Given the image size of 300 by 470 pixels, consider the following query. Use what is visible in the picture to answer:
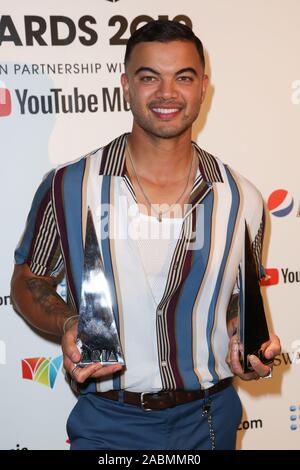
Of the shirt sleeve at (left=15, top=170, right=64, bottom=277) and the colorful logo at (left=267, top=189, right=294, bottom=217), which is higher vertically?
the colorful logo at (left=267, top=189, right=294, bottom=217)

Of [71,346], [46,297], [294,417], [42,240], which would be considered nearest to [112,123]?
[42,240]

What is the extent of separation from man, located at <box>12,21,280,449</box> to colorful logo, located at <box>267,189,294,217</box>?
590mm

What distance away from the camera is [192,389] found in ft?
6.04

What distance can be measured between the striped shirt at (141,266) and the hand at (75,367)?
25 centimetres

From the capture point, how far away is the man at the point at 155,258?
182 centimetres

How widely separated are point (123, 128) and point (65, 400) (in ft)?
3.66

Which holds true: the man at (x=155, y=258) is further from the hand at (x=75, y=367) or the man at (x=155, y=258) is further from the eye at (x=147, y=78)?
the hand at (x=75, y=367)

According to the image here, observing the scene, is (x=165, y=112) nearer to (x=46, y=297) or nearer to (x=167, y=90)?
(x=167, y=90)

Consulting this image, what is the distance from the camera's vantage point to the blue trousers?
1.81 m

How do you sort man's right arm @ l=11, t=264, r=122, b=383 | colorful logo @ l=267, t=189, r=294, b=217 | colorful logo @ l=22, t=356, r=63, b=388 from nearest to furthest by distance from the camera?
man's right arm @ l=11, t=264, r=122, b=383, colorful logo @ l=22, t=356, r=63, b=388, colorful logo @ l=267, t=189, r=294, b=217

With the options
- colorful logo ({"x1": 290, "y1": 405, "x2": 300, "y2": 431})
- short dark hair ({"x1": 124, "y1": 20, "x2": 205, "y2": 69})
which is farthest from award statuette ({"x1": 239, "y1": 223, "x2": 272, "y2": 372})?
colorful logo ({"x1": 290, "y1": 405, "x2": 300, "y2": 431})

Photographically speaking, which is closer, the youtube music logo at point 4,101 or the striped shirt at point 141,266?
the striped shirt at point 141,266

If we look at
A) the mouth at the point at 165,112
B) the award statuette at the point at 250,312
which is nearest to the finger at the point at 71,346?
the award statuette at the point at 250,312

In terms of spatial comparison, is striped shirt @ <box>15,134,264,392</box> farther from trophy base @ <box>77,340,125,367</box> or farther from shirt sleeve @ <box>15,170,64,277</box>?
trophy base @ <box>77,340,125,367</box>
